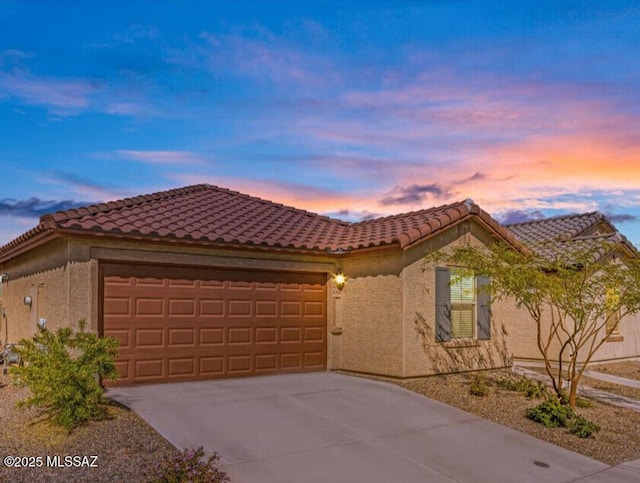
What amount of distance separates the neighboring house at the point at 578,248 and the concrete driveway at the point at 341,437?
6054mm

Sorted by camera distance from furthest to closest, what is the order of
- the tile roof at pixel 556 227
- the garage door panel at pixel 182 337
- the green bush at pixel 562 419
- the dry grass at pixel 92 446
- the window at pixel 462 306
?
the tile roof at pixel 556 227, the window at pixel 462 306, the garage door panel at pixel 182 337, the green bush at pixel 562 419, the dry grass at pixel 92 446

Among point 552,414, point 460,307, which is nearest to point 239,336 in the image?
point 460,307

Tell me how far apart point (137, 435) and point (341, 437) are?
2843 mm

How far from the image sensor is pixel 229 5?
36.1 feet

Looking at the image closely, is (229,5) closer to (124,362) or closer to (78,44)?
(78,44)

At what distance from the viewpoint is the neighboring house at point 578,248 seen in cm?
1566

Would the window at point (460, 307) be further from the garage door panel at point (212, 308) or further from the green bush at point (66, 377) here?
the green bush at point (66, 377)

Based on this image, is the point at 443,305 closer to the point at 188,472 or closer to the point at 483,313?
the point at 483,313

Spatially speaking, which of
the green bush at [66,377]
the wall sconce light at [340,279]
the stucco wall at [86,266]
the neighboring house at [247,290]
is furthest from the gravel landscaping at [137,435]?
the wall sconce light at [340,279]

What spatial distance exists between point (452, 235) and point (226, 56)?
6.91 meters

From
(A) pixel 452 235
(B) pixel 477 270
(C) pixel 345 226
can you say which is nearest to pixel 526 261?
(B) pixel 477 270

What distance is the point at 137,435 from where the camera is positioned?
738 centimetres

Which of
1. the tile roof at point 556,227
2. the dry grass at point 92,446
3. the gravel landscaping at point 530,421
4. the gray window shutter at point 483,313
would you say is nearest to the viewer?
the dry grass at point 92,446

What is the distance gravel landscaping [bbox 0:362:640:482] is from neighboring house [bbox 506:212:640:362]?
153 inches
